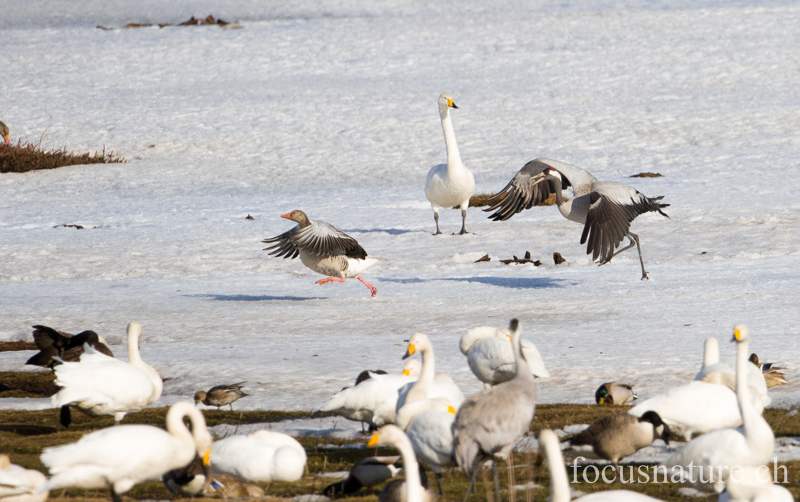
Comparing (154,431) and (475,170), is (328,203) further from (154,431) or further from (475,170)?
(154,431)

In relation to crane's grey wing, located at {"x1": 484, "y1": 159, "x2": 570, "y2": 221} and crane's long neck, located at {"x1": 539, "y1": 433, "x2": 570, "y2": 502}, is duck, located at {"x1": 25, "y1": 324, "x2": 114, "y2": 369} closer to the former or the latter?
crane's long neck, located at {"x1": 539, "y1": 433, "x2": 570, "y2": 502}

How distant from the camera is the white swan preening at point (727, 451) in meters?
4.91

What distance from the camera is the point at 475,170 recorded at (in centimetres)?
2388

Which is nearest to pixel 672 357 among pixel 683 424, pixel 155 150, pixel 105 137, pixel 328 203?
pixel 683 424

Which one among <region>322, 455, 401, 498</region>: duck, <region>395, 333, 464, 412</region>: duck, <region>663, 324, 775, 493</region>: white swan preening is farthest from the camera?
<region>395, 333, 464, 412</region>: duck

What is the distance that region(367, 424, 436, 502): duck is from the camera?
401 centimetres

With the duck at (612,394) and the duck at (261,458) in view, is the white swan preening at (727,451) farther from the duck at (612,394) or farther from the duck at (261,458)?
the duck at (261,458)

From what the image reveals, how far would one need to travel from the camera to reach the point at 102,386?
6621mm

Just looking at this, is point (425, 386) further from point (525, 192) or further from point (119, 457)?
point (525, 192)

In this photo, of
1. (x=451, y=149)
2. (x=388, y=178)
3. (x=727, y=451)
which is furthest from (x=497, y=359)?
(x=388, y=178)

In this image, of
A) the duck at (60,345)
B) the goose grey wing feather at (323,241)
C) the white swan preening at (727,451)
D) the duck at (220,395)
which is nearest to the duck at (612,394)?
the white swan preening at (727,451)

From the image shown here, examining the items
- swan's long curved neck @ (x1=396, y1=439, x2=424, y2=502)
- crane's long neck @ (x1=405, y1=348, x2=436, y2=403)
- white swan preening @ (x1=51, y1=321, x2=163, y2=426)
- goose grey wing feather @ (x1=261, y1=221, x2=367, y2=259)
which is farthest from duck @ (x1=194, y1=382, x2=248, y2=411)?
goose grey wing feather @ (x1=261, y1=221, x2=367, y2=259)

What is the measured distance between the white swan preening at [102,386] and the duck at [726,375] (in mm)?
4197

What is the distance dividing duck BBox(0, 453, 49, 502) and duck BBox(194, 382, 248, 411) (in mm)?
2825
